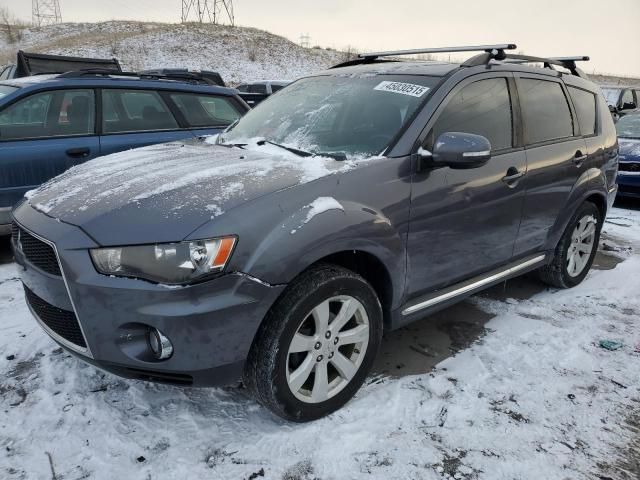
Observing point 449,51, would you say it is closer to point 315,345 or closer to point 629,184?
point 315,345

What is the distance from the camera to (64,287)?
7.00 feet

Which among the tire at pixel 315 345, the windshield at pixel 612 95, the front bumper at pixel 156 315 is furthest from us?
the windshield at pixel 612 95

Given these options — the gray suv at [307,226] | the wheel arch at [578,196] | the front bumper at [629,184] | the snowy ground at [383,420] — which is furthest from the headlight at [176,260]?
the front bumper at [629,184]

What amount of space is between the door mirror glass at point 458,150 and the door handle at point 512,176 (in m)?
0.58

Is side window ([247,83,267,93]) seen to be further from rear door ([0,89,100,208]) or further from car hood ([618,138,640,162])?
rear door ([0,89,100,208])

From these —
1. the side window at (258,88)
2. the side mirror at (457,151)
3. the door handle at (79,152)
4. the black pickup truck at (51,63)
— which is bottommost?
the door handle at (79,152)

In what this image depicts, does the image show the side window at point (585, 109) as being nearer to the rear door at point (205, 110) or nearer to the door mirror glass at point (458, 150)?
the door mirror glass at point (458, 150)

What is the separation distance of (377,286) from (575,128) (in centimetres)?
234

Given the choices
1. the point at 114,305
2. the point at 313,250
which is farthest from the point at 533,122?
the point at 114,305

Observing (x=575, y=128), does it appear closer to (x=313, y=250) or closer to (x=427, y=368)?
(x=427, y=368)

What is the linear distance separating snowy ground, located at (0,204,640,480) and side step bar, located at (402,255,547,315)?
374 millimetres

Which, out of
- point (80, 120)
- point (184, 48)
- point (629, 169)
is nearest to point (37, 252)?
point (80, 120)

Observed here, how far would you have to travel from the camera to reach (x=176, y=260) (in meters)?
2.00

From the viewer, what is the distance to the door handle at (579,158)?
382 centimetres
